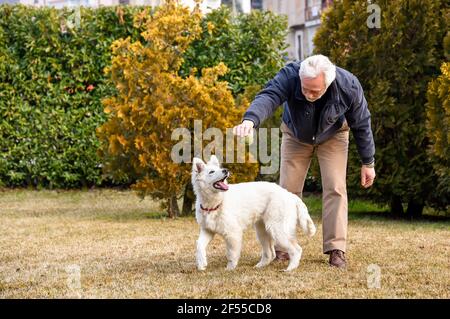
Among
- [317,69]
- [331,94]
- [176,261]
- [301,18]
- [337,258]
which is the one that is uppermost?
[301,18]

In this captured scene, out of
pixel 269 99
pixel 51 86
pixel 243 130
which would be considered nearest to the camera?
pixel 243 130

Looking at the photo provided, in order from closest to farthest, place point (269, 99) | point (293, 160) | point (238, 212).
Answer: point (269, 99), point (238, 212), point (293, 160)

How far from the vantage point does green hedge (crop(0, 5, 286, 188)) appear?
13.2 meters

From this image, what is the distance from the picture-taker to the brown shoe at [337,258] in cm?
622

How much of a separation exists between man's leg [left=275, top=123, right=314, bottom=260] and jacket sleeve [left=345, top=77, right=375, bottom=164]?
18.7 inches

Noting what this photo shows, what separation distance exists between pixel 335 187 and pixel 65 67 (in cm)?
818

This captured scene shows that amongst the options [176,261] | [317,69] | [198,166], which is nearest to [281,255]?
[176,261]

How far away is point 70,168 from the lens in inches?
531

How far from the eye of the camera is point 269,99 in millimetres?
5664

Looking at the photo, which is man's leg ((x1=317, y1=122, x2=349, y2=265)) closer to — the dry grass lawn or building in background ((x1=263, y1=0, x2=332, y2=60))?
the dry grass lawn

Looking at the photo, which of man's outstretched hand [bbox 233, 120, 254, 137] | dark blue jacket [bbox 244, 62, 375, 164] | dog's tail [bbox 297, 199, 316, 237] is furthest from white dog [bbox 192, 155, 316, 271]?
man's outstretched hand [bbox 233, 120, 254, 137]

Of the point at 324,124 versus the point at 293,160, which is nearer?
the point at 324,124

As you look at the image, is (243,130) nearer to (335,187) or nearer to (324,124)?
(324,124)

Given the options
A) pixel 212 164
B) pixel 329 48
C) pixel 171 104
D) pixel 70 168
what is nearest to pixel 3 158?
pixel 70 168
